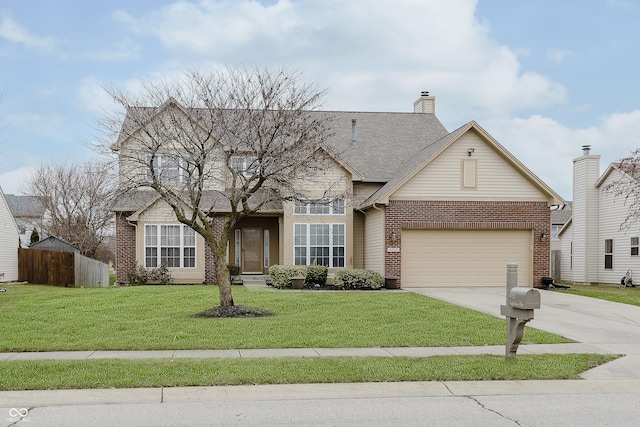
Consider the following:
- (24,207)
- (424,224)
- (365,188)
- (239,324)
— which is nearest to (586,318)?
(239,324)

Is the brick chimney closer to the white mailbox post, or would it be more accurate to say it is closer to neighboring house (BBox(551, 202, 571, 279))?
neighboring house (BBox(551, 202, 571, 279))

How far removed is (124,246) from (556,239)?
31.7 m

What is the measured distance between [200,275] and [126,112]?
929 centimetres

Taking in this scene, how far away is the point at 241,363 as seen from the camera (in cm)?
943

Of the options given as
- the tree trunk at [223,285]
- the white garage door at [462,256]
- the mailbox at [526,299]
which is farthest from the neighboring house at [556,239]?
the mailbox at [526,299]

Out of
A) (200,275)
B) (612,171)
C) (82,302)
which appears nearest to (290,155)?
(82,302)

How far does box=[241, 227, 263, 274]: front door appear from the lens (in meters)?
27.6

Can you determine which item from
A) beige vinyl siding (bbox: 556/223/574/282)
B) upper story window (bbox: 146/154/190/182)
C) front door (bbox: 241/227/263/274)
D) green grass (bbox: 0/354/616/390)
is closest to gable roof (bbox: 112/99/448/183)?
front door (bbox: 241/227/263/274)

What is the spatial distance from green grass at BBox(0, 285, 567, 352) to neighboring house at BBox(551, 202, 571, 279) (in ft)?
57.0

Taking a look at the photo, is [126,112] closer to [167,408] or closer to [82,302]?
[82,302]

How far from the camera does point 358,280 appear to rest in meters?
22.2

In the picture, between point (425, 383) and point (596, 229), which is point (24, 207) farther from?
point (425, 383)

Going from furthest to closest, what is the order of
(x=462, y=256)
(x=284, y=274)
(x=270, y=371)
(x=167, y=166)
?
1. (x=462, y=256)
2. (x=284, y=274)
3. (x=167, y=166)
4. (x=270, y=371)

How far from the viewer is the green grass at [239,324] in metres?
11.3
